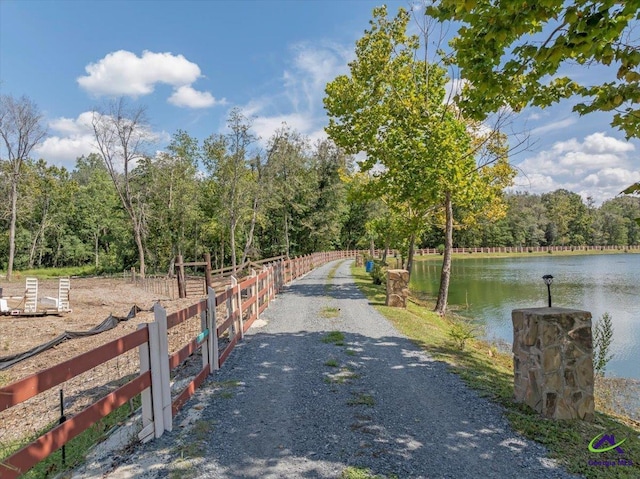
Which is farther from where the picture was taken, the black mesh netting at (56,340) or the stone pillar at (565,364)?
the black mesh netting at (56,340)

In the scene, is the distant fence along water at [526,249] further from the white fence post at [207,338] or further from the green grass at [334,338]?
the white fence post at [207,338]

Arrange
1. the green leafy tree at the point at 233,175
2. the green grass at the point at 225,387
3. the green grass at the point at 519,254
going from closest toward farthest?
the green grass at the point at 225,387 < the green leafy tree at the point at 233,175 < the green grass at the point at 519,254

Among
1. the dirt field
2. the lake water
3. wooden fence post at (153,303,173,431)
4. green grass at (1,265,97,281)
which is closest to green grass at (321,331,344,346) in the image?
the dirt field

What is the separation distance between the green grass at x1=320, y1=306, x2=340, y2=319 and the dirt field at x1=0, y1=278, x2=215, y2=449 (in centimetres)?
323

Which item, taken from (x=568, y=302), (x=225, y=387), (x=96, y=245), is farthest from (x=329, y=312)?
(x=96, y=245)

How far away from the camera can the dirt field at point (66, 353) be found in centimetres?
574

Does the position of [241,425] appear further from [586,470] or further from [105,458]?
[586,470]

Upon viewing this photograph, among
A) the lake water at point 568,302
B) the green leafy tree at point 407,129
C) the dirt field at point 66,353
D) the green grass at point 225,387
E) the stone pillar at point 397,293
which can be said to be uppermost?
the green leafy tree at point 407,129

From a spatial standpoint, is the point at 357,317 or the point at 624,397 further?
the point at 357,317

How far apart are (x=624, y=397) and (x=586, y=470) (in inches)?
215

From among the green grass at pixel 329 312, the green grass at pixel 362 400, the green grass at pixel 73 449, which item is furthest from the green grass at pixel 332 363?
the green grass at pixel 329 312

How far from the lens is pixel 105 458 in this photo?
3.33 m

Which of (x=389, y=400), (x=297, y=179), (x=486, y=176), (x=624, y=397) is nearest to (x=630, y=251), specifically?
(x=297, y=179)

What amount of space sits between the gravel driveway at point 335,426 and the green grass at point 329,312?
10.5ft
